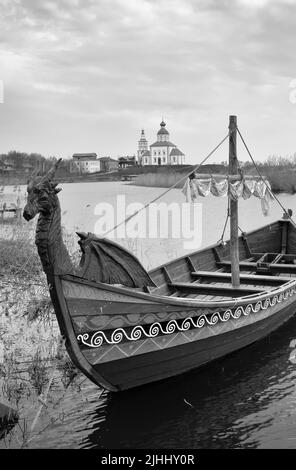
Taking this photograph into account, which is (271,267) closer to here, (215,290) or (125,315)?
(215,290)

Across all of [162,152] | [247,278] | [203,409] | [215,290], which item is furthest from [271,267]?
[162,152]

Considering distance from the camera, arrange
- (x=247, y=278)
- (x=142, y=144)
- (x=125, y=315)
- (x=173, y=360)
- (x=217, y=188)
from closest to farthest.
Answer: (x=125, y=315), (x=173, y=360), (x=217, y=188), (x=247, y=278), (x=142, y=144)

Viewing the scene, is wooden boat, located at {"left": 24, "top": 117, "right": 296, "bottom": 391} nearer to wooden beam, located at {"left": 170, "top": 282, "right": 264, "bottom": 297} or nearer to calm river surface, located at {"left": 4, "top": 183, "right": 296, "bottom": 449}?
wooden beam, located at {"left": 170, "top": 282, "right": 264, "bottom": 297}

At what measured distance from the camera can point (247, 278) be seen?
31.1 feet

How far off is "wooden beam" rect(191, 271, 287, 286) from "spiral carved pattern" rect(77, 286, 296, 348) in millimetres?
1081

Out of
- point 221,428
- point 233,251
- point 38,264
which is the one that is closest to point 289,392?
point 221,428

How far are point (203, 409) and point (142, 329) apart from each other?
4.40 feet

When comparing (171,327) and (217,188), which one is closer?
(171,327)

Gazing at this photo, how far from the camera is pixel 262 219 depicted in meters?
26.3

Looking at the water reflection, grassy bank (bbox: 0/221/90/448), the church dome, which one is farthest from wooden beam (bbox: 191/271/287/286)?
the church dome

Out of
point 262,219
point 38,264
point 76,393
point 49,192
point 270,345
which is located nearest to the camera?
point 49,192

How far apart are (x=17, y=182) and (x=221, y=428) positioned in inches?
350

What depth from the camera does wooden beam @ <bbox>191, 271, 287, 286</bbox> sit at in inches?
365

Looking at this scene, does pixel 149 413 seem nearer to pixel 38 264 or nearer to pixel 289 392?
pixel 289 392
